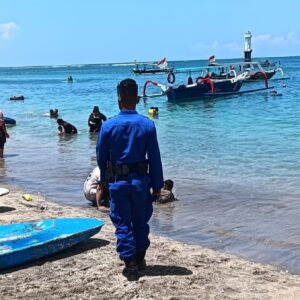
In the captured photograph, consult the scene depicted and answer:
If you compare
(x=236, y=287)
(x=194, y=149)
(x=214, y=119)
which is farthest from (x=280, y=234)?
(x=214, y=119)

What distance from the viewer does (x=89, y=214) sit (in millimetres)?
8438

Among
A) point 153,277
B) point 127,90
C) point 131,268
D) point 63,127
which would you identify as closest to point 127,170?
point 127,90

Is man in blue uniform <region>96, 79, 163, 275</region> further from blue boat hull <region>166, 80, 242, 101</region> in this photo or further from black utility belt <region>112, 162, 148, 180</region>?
blue boat hull <region>166, 80, 242, 101</region>

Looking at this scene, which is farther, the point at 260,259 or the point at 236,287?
the point at 260,259

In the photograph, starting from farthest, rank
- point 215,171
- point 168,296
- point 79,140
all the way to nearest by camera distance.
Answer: point 79,140, point 215,171, point 168,296

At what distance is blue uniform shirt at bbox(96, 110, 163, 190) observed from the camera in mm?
4902

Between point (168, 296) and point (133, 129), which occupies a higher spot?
point (133, 129)

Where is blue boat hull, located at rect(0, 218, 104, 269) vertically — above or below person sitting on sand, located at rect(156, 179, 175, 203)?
above

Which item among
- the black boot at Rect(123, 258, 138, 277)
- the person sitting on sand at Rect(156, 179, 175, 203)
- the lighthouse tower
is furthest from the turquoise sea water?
the lighthouse tower

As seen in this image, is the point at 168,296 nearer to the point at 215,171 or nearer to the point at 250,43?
the point at 215,171

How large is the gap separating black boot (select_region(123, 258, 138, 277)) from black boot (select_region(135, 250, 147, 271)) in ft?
0.46

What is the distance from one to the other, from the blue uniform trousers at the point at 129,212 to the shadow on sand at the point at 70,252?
3.57ft

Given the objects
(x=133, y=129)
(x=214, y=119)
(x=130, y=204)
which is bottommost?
(x=214, y=119)

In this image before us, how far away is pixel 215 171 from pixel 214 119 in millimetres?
14779
